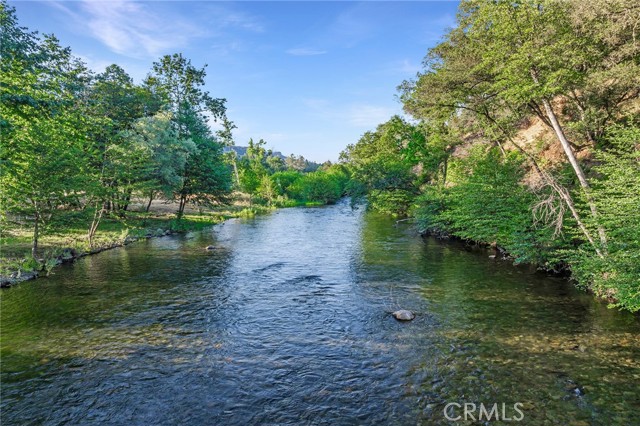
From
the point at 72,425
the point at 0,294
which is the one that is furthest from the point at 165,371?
the point at 0,294

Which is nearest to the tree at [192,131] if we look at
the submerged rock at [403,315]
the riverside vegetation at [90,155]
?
the riverside vegetation at [90,155]

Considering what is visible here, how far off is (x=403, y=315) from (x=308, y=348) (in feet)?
14.7

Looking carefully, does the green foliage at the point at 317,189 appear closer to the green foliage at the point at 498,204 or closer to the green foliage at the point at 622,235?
the green foliage at the point at 498,204

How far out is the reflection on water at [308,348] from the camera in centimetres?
864

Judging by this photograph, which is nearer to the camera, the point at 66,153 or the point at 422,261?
the point at 66,153

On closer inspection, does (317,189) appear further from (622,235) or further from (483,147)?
(622,235)

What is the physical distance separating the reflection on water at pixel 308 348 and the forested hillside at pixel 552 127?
2603 millimetres

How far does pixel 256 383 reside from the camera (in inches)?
382

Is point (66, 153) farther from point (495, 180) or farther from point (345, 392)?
point (495, 180)

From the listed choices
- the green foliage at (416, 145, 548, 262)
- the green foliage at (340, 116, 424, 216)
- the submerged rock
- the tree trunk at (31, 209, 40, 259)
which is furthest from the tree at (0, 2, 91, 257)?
the green foliage at (340, 116, 424, 216)

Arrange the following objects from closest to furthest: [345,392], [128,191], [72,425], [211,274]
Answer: [72,425] < [345,392] < [211,274] < [128,191]

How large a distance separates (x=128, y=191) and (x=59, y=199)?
1036 centimetres

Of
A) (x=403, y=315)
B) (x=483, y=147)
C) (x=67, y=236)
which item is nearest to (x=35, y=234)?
(x=67, y=236)

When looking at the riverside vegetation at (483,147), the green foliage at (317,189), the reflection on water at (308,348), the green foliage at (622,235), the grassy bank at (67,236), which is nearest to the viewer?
the reflection on water at (308,348)
